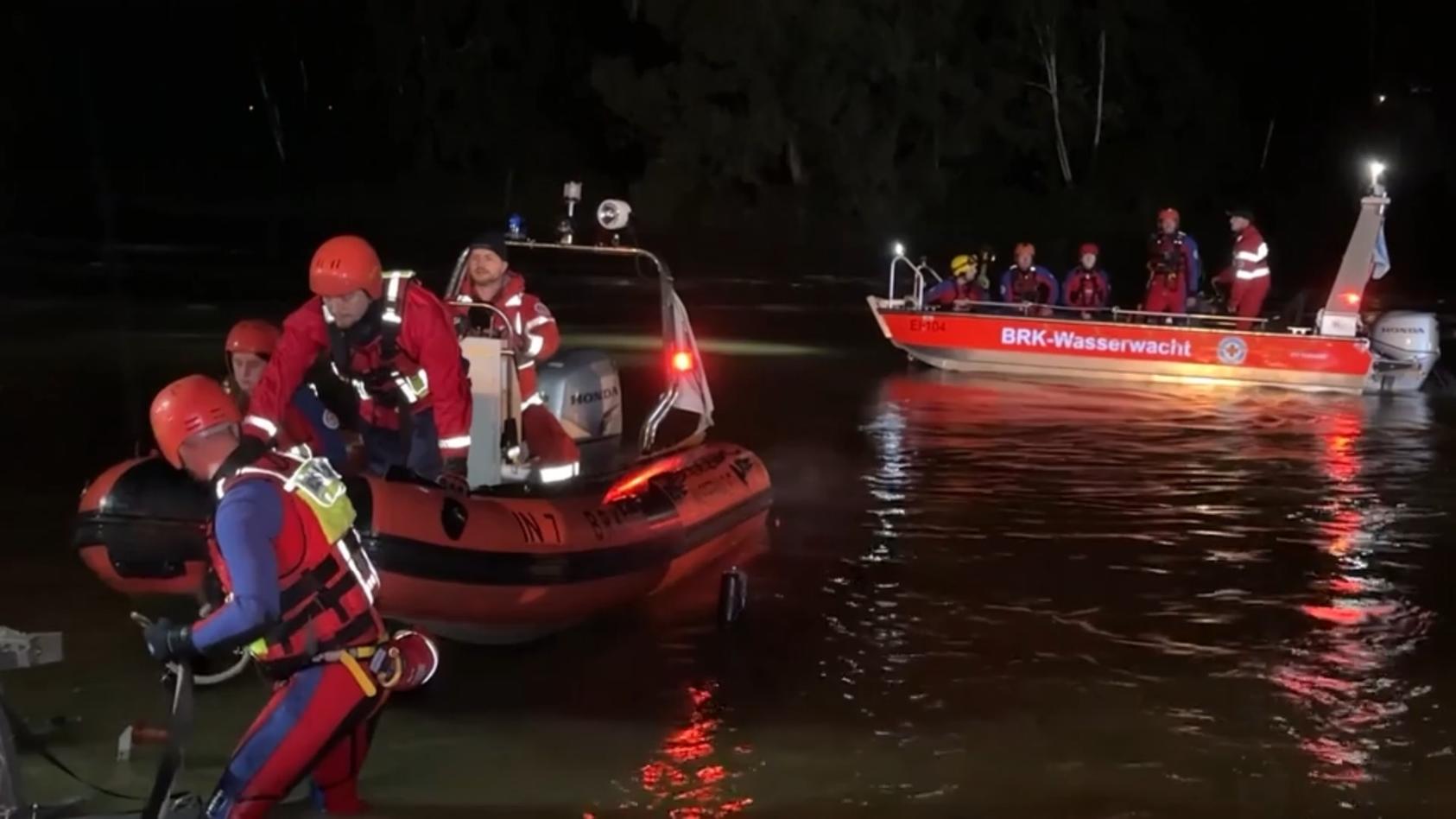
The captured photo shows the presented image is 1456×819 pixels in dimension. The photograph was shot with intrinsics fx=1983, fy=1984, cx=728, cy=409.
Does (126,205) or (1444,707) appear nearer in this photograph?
(1444,707)

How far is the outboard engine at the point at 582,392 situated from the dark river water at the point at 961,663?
0.88 m

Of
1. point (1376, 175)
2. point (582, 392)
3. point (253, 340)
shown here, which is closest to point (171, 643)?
point (253, 340)

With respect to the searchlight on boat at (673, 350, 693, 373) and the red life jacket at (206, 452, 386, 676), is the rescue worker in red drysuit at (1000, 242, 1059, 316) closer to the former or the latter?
the searchlight on boat at (673, 350, 693, 373)

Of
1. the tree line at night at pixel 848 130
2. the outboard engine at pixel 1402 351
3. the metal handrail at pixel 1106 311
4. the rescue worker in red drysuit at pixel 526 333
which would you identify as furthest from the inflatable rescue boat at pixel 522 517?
the tree line at night at pixel 848 130

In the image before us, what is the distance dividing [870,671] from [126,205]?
→ 41.9m

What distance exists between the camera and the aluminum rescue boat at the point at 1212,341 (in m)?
15.8

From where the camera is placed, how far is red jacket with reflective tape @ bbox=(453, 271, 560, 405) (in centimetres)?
789

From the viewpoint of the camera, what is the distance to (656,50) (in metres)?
47.6

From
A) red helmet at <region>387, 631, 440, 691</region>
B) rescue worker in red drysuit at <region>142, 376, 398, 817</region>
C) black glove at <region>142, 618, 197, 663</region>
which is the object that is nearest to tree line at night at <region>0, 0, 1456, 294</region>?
red helmet at <region>387, 631, 440, 691</region>

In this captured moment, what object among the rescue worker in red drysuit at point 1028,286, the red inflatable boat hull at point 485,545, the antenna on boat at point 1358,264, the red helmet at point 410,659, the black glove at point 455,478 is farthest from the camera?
the rescue worker in red drysuit at point 1028,286

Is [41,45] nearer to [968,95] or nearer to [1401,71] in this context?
[968,95]

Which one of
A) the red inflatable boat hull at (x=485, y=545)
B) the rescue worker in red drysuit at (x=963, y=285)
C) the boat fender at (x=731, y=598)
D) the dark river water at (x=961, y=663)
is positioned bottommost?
the dark river water at (x=961, y=663)

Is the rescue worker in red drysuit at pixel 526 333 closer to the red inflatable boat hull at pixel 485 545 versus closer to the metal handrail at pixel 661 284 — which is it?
the red inflatable boat hull at pixel 485 545

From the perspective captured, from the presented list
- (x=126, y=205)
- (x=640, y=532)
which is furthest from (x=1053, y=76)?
(x=640, y=532)
